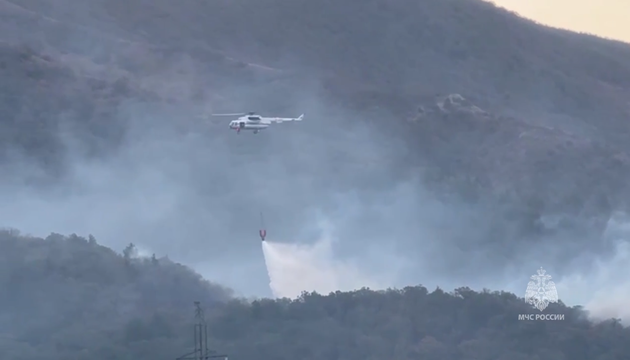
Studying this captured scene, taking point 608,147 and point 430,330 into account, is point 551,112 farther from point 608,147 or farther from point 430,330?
point 430,330

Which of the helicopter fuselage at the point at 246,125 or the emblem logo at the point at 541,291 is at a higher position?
the helicopter fuselage at the point at 246,125

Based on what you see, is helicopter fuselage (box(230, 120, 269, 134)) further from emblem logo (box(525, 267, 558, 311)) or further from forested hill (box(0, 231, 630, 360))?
emblem logo (box(525, 267, 558, 311))

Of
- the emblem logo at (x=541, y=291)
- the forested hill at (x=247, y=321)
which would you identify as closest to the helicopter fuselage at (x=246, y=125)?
the forested hill at (x=247, y=321)

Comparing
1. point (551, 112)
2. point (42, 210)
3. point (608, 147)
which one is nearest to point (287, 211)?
point (42, 210)

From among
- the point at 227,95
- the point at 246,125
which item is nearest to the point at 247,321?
the point at 246,125

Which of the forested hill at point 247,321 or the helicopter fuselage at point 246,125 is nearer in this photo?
the forested hill at point 247,321

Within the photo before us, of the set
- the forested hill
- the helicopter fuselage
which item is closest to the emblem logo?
the forested hill

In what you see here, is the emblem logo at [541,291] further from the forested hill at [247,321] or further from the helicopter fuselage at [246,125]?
the helicopter fuselage at [246,125]

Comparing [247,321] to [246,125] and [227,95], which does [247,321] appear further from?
[227,95]

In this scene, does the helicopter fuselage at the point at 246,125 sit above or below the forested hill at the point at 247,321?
above
